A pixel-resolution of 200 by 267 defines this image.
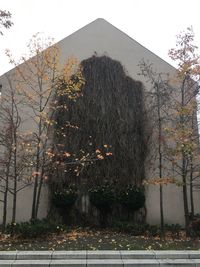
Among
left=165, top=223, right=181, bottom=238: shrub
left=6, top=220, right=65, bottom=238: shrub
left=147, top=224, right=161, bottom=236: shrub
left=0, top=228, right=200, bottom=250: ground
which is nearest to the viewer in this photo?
left=0, top=228, right=200, bottom=250: ground

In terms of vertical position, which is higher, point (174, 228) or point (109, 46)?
point (109, 46)

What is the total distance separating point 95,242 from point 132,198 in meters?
3.44

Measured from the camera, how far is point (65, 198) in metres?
12.8

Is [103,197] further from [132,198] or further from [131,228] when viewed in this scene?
[131,228]

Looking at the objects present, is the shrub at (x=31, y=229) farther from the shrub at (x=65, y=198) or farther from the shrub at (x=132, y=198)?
the shrub at (x=132, y=198)

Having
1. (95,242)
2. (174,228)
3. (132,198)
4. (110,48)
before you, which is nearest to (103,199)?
(132,198)

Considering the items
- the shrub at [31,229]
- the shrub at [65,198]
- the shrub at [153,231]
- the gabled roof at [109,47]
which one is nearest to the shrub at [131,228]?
the shrub at [153,231]

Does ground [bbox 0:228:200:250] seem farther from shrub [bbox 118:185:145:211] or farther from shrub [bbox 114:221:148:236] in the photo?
shrub [bbox 118:185:145:211]

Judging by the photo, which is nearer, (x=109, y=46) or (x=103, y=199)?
(x=103, y=199)

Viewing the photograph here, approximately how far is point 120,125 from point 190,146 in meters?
3.72

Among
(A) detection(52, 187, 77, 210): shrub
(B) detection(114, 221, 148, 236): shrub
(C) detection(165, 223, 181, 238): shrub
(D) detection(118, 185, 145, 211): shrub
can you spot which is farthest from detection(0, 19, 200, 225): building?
(A) detection(52, 187, 77, 210): shrub

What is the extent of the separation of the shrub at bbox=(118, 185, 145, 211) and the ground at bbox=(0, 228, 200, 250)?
1.71 m

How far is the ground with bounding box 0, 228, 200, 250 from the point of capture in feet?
29.7

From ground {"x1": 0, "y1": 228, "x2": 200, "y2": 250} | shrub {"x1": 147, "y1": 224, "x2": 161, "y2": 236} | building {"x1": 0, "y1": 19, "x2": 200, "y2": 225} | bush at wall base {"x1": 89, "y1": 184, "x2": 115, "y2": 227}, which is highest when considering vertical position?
building {"x1": 0, "y1": 19, "x2": 200, "y2": 225}
